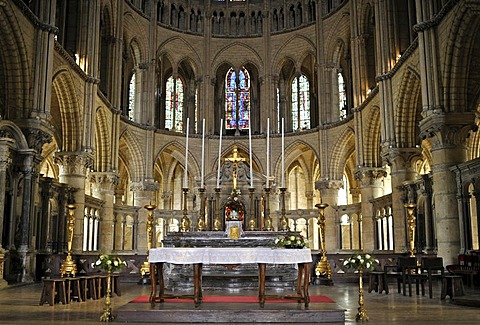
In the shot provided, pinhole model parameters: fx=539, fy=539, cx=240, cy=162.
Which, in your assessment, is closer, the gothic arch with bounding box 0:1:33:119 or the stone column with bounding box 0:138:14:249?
the stone column with bounding box 0:138:14:249

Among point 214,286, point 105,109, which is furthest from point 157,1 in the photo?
point 214,286

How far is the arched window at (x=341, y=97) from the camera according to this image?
115 feet

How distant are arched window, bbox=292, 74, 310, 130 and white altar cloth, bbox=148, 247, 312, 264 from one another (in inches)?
1089

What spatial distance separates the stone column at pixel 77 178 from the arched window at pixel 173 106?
13594mm

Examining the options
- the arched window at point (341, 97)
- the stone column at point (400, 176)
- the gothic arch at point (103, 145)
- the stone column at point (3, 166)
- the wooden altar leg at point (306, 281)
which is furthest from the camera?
the arched window at point (341, 97)

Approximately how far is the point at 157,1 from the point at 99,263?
29043mm

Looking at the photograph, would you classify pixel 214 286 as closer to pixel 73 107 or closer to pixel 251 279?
pixel 251 279

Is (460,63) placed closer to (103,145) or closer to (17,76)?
(17,76)

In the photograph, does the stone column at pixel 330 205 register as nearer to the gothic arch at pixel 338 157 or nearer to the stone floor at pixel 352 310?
the gothic arch at pixel 338 157

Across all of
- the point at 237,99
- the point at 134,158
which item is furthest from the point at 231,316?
the point at 237,99

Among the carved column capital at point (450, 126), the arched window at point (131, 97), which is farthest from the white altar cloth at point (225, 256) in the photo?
the arched window at point (131, 97)

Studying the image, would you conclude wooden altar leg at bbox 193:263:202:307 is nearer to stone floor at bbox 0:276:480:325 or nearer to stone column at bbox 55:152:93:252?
stone floor at bbox 0:276:480:325

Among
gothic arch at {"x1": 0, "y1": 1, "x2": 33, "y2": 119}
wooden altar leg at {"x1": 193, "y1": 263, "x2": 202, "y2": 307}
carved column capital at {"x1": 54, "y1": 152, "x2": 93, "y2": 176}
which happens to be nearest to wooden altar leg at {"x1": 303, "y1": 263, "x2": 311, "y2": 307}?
wooden altar leg at {"x1": 193, "y1": 263, "x2": 202, "y2": 307}

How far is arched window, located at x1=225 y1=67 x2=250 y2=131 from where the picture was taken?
3881cm
